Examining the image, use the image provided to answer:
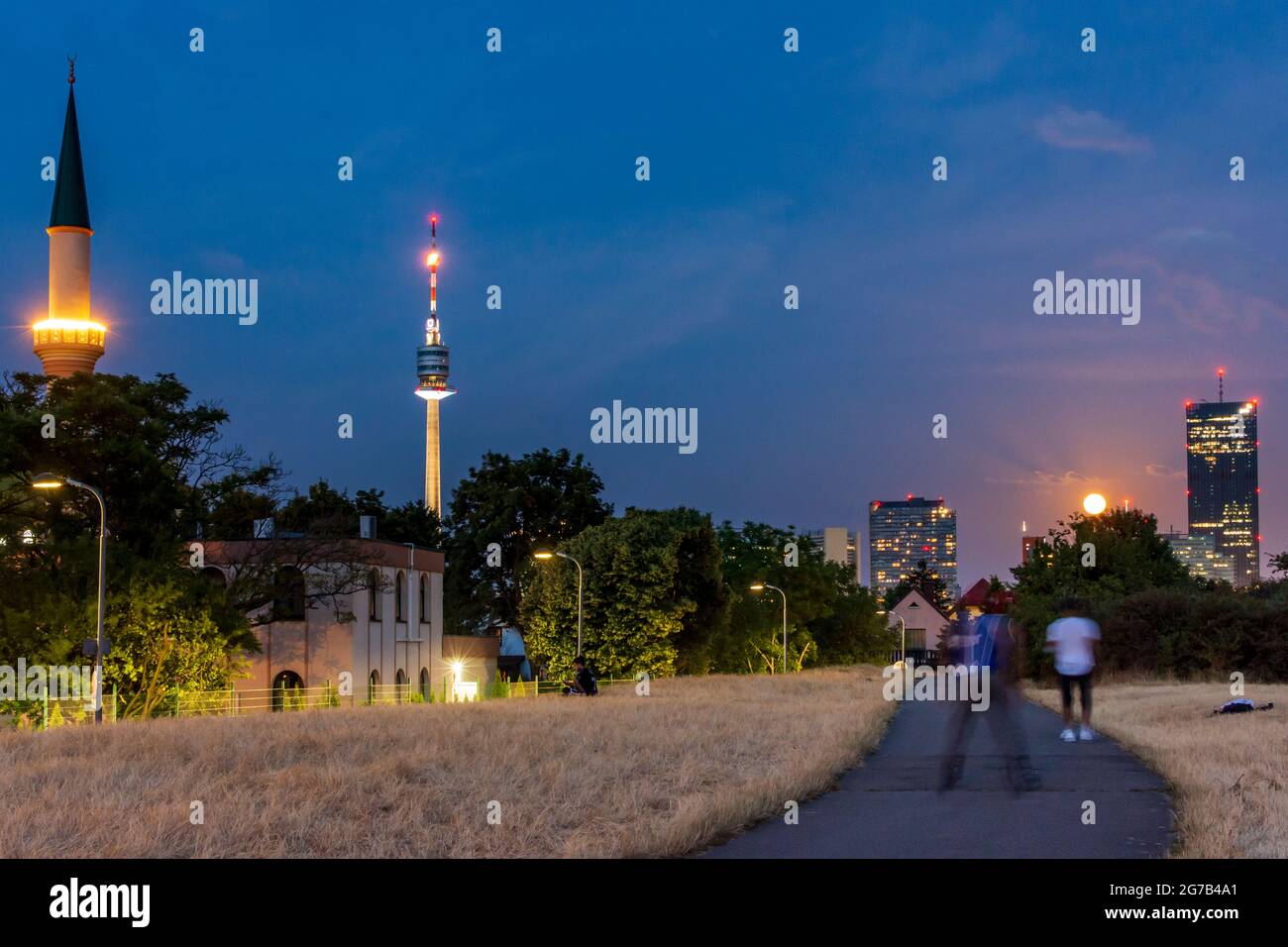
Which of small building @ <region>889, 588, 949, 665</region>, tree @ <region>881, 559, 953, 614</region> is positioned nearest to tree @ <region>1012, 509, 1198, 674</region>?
small building @ <region>889, 588, 949, 665</region>

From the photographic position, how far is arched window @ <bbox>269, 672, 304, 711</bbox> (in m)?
49.1

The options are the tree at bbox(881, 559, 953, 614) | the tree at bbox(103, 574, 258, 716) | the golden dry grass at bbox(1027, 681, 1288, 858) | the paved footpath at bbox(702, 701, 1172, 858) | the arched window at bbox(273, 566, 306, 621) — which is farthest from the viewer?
the tree at bbox(881, 559, 953, 614)

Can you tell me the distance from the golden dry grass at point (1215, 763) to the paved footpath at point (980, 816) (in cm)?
26

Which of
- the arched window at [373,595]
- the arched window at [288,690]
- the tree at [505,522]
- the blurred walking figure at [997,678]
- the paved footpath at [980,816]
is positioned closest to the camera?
Result: the paved footpath at [980,816]

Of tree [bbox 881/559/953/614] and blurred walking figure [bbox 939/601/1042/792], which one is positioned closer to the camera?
blurred walking figure [bbox 939/601/1042/792]

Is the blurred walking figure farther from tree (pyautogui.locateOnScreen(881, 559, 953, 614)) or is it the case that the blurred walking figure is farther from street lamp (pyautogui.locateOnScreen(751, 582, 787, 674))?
tree (pyautogui.locateOnScreen(881, 559, 953, 614))

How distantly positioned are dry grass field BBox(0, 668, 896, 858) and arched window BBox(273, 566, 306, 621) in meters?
29.2

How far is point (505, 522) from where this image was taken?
94000mm

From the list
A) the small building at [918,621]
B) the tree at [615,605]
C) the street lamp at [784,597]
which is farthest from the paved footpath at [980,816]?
the small building at [918,621]

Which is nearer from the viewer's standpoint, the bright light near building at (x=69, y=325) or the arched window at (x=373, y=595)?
the arched window at (x=373, y=595)

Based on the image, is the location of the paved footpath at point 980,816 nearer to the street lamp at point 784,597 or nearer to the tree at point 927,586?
the street lamp at point 784,597

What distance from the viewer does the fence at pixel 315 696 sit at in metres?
43.4
